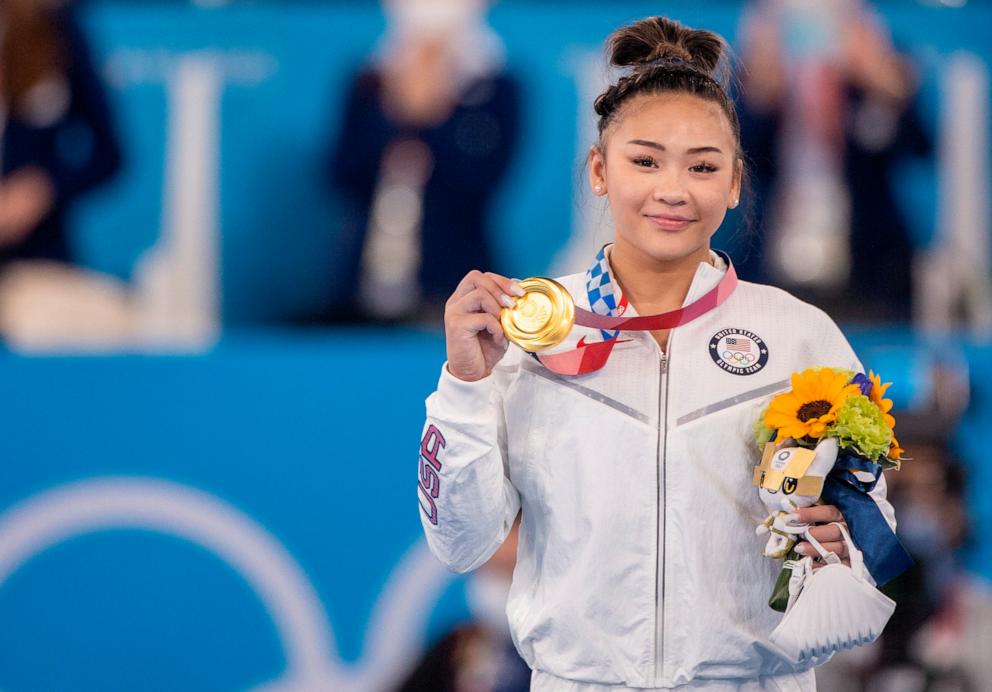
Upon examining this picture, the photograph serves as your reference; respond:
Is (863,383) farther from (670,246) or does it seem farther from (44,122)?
(44,122)

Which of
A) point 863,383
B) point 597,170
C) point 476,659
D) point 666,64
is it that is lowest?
point 476,659

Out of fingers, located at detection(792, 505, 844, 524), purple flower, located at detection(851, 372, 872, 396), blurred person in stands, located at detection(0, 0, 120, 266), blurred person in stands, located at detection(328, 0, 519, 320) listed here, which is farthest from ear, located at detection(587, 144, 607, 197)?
blurred person in stands, located at detection(0, 0, 120, 266)

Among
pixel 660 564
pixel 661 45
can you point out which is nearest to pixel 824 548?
pixel 660 564

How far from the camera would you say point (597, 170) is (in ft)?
7.14

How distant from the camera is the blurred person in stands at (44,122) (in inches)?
184

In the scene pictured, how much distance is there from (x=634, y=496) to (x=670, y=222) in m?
0.42

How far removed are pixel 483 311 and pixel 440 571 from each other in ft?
5.96

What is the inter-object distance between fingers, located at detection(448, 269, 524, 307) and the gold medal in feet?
0.04

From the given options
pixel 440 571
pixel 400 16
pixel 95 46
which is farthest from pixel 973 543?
pixel 95 46

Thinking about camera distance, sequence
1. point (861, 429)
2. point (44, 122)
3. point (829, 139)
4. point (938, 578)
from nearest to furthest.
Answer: point (861, 429)
point (938, 578)
point (829, 139)
point (44, 122)

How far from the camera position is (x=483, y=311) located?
1969 millimetres

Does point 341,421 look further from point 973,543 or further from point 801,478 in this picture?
point 801,478

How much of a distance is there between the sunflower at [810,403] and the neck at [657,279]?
0.25 m

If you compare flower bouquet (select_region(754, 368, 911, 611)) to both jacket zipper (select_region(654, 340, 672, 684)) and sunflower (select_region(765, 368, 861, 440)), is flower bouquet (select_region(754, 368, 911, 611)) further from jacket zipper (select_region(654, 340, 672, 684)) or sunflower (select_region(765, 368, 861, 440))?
jacket zipper (select_region(654, 340, 672, 684))
